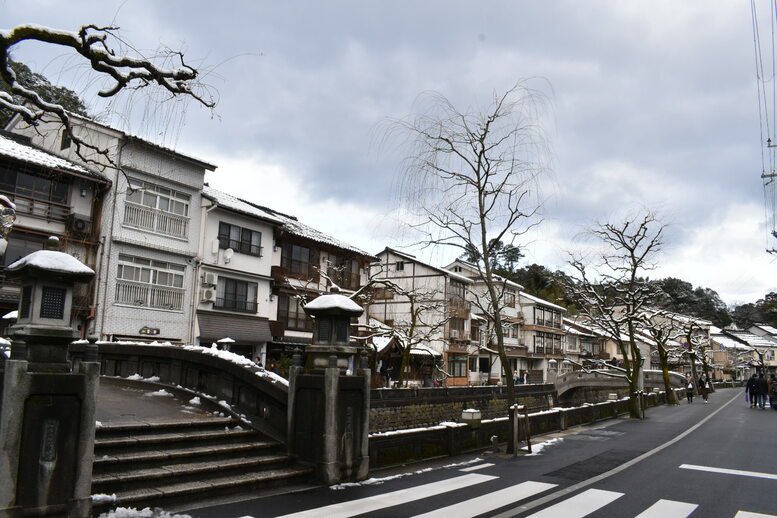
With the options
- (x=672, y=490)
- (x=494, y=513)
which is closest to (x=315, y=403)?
(x=494, y=513)

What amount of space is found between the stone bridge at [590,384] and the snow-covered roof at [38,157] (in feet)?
122

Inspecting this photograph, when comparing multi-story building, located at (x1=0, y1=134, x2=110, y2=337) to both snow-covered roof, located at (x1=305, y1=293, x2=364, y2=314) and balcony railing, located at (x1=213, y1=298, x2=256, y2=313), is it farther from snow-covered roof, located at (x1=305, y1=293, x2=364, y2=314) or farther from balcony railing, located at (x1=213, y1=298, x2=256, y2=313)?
snow-covered roof, located at (x1=305, y1=293, x2=364, y2=314)

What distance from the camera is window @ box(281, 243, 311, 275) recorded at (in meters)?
36.9

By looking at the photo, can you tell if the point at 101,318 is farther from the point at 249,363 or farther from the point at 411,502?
the point at 411,502

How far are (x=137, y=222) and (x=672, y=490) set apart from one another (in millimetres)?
26314

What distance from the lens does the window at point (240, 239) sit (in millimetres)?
32094

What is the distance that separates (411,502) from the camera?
8.41m

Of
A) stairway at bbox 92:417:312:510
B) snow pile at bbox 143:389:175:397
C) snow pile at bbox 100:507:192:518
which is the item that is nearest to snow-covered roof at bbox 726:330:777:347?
snow pile at bbox 143:389:175:397

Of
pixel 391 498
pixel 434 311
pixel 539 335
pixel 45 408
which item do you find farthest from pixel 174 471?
pixel 539 335

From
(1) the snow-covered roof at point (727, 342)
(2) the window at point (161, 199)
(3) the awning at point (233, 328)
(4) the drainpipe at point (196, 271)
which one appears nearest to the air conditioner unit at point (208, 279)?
(4) the drainpipe at point (196, 271)

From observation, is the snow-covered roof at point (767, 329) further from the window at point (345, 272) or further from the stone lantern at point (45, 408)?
the stone lantern at point (45, 408)

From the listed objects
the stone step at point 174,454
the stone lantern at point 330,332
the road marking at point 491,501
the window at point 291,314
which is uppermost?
the window at point 291,314

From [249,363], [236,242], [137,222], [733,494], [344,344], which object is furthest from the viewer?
[236,242]

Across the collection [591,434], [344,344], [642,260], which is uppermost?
[642,260]
